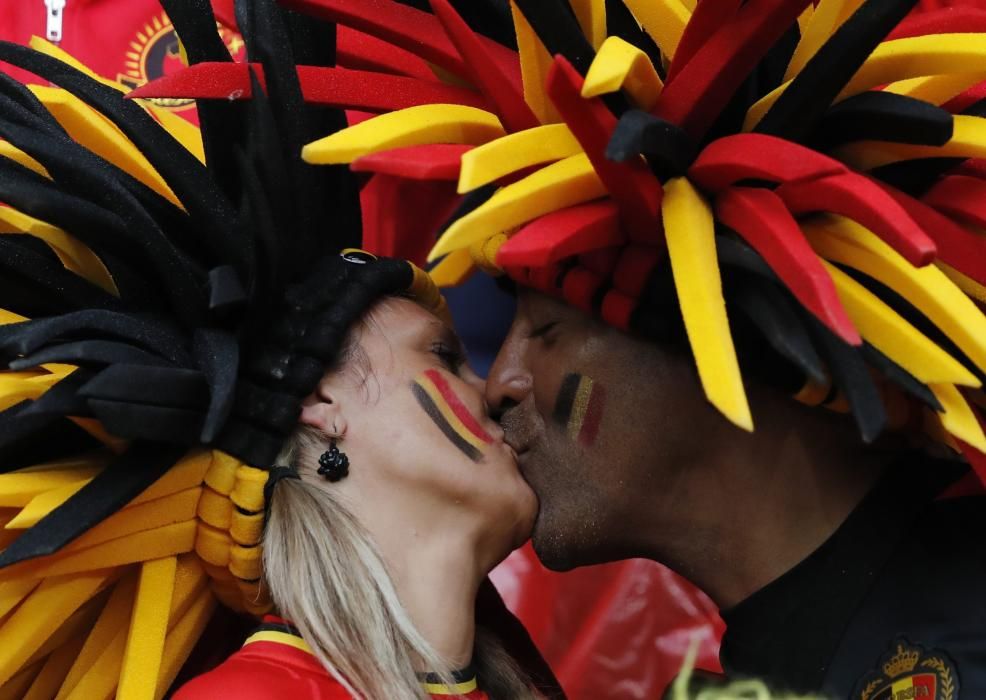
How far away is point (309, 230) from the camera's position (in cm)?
146

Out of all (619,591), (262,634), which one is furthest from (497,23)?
(619,591)

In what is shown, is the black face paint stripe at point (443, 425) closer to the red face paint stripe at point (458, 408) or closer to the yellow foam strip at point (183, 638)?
the red face paint stripe at point (458, 408)

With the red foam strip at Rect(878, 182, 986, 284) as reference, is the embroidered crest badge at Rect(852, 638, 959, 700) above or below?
below

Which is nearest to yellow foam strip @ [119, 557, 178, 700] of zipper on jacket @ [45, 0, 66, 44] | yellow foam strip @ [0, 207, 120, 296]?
yellow foam strip @ [0, 207, 120, 296]

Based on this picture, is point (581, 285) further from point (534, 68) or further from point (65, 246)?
point (65, 246)

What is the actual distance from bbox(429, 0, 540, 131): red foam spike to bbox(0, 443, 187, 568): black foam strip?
18.4 inches

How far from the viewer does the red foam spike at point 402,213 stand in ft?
5.66

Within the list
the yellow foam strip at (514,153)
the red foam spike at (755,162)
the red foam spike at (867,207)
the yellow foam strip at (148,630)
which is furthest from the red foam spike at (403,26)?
the yellow foam strip at (148,630)

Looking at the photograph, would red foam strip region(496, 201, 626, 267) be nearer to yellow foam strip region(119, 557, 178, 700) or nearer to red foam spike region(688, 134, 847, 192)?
red foam spike region(688, 134, 847, 192)

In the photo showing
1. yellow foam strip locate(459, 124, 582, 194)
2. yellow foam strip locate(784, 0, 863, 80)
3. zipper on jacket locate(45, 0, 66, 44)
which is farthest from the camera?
zipper on jacket locate(45, 0, 66, 44)

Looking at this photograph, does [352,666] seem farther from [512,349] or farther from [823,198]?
[823,198]

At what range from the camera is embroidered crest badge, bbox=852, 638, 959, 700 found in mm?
1306

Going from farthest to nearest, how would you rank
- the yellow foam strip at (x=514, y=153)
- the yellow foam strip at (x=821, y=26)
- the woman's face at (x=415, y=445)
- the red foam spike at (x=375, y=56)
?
the red foam spike at (x=375, y=56), the woman's face at (x=415, y=445), the yellow foam strip at (x=821, y=26), the yellow foam strip at (x=514, y=153)

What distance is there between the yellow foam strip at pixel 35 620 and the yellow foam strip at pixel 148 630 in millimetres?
64
